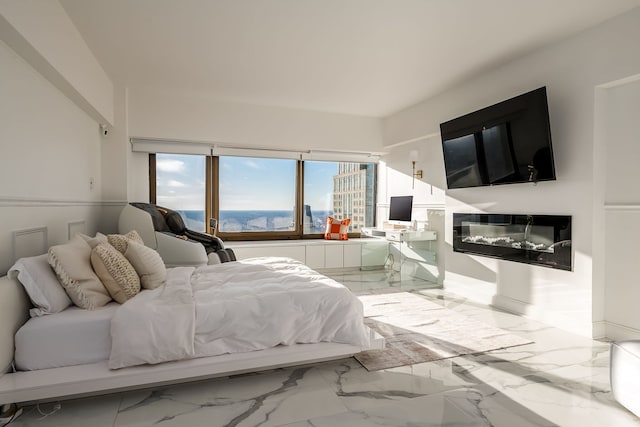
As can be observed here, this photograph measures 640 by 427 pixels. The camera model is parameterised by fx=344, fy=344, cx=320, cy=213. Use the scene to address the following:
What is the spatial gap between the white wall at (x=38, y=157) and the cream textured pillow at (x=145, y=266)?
68 cm

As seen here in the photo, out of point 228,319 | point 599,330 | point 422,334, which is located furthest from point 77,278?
point 599,330

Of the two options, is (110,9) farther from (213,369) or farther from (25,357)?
(213,369)

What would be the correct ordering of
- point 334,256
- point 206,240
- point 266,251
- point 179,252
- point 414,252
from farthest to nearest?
point 334,256 < point 266,251 < point 414,252 < point 206,240 < point 179,252

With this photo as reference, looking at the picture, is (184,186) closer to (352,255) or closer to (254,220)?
(254,220)

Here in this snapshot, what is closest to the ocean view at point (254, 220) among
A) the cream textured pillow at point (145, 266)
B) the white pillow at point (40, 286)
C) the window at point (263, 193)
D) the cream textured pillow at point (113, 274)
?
the window at point (263, 193)

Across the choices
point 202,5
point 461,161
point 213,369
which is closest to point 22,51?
point 202,5

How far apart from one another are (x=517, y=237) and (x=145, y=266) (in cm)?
339

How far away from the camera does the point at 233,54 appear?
3361 millimetres

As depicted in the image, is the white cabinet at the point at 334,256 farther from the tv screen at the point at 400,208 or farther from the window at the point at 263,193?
the tv screen at the point at 400,208

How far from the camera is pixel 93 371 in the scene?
1.80 m

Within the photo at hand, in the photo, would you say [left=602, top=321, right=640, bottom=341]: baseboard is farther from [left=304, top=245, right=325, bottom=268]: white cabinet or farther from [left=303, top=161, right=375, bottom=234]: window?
[left=303, top=161, right=375, bottom=234]: window

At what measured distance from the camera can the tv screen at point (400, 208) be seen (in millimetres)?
5082

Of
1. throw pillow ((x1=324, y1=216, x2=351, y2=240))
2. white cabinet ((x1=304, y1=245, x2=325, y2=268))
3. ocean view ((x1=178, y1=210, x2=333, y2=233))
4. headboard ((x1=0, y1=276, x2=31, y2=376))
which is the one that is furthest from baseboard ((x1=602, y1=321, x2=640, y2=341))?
headboard ((x1=0, y1=276, x2=31, y2=376))

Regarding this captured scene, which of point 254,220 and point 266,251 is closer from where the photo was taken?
point 266,251
